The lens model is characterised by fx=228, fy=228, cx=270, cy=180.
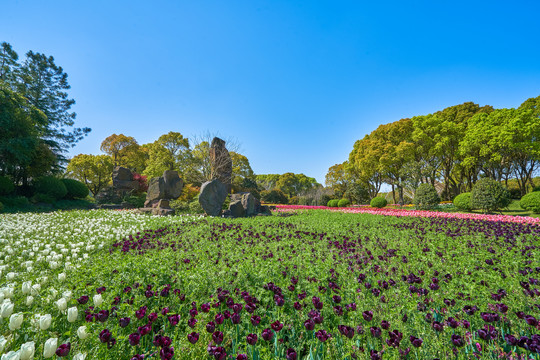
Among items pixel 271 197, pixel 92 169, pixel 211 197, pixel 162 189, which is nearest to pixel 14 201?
pixel 162 189

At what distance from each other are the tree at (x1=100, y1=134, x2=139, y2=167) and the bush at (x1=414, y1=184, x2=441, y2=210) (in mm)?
33224

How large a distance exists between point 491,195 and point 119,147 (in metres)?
38.3

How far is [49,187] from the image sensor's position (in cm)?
1667

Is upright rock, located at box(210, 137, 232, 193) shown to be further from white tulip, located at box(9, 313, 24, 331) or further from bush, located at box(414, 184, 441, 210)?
white tulip, located at box(9, 313, 24, 331)

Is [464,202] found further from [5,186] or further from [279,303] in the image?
[5,186]

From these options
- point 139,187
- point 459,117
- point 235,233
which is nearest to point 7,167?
point 139,187

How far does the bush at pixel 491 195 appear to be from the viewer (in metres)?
12.8

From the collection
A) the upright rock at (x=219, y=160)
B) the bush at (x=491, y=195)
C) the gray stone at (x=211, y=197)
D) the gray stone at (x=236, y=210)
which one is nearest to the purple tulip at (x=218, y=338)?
the gray stone at (x=211, y=197)

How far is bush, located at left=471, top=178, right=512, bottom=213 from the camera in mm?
12797

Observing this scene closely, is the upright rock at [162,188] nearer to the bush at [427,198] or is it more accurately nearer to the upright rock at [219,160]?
the upright rock at [219,160]

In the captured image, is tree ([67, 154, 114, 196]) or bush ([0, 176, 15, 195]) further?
tree ([67, 154, 114, 196])

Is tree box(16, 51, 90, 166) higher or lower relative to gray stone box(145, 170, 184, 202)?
higher

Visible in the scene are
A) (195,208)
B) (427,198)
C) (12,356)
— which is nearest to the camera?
(12,356)

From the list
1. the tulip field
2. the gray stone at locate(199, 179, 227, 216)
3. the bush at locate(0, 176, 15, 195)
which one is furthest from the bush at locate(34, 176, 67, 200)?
the tulip field
